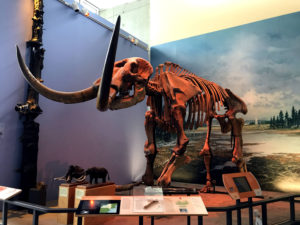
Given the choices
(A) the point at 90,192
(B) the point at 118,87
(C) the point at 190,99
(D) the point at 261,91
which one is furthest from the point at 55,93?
(D) the point at 261,91

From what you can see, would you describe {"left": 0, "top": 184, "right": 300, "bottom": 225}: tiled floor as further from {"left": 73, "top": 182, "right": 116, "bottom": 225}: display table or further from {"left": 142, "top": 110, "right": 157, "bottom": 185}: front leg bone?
{"left": 142, "top": 110, "right": 157, "bottom": 185}: front leg bone

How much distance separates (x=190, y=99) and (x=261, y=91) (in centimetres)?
332

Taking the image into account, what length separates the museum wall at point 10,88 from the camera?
4.76 metres

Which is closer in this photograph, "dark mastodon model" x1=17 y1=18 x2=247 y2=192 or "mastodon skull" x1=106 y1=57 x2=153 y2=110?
"dark mastodon model" x1=17 y1=18 x2=247 y2=192

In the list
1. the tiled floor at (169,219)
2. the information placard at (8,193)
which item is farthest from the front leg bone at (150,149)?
the information placard at (8,193)

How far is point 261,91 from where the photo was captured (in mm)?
7227

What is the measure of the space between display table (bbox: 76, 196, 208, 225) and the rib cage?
2.30 meters

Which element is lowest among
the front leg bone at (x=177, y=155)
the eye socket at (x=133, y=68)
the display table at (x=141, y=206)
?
the display table at (x=141, y=206)

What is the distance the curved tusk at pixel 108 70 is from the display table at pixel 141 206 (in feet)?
3.15

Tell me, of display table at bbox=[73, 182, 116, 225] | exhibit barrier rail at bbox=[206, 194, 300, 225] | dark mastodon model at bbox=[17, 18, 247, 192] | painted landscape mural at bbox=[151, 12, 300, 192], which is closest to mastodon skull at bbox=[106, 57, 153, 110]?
dark mastodon model at bbox=[17, 18, 247, 192]

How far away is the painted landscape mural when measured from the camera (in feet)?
22.0

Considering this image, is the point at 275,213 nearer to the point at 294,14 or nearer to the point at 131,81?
the point at 131,81

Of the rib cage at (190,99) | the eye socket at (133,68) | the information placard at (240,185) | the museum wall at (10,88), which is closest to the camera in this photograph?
the information placard at (240,185)

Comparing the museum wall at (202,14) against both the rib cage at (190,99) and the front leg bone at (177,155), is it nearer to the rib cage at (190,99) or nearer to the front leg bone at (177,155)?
the rib cage at (190,99)
